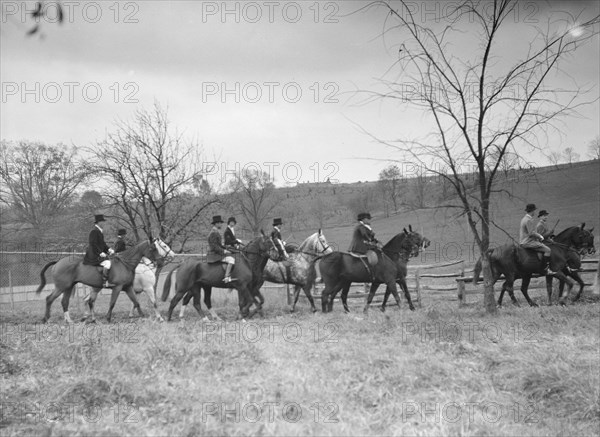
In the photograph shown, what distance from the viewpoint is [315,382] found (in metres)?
6.32

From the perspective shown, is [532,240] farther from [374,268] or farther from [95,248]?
[95,248]

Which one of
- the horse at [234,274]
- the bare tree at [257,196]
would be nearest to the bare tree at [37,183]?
the bare tree at [257,196]

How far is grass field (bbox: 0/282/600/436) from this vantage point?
542cm

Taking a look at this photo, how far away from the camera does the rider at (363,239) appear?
12.5 meters

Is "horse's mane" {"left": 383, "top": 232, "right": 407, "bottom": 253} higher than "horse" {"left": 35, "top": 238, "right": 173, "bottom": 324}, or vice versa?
"horse's mane" {"left": 383, "top": 232, "right": 407, "bottom": 253}

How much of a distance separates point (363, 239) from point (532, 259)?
4.65 meters

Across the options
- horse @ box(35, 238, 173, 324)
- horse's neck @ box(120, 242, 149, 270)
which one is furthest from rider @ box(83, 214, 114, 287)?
horse's neck @ box(120, 242, 149, 270)

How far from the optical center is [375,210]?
65.9 meters

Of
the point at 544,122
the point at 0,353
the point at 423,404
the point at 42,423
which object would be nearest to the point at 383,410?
the point at 423,404

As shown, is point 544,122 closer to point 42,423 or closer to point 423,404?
point 423,404

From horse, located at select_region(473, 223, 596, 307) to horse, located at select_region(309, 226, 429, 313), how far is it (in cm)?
228

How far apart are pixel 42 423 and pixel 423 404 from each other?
13.7 feet

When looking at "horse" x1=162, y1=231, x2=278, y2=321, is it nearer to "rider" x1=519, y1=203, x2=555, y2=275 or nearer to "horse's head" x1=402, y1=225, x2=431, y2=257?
"horse's head" x1=402, y1=225, x2=431, y2=257

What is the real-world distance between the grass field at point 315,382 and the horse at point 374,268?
12.3ft
